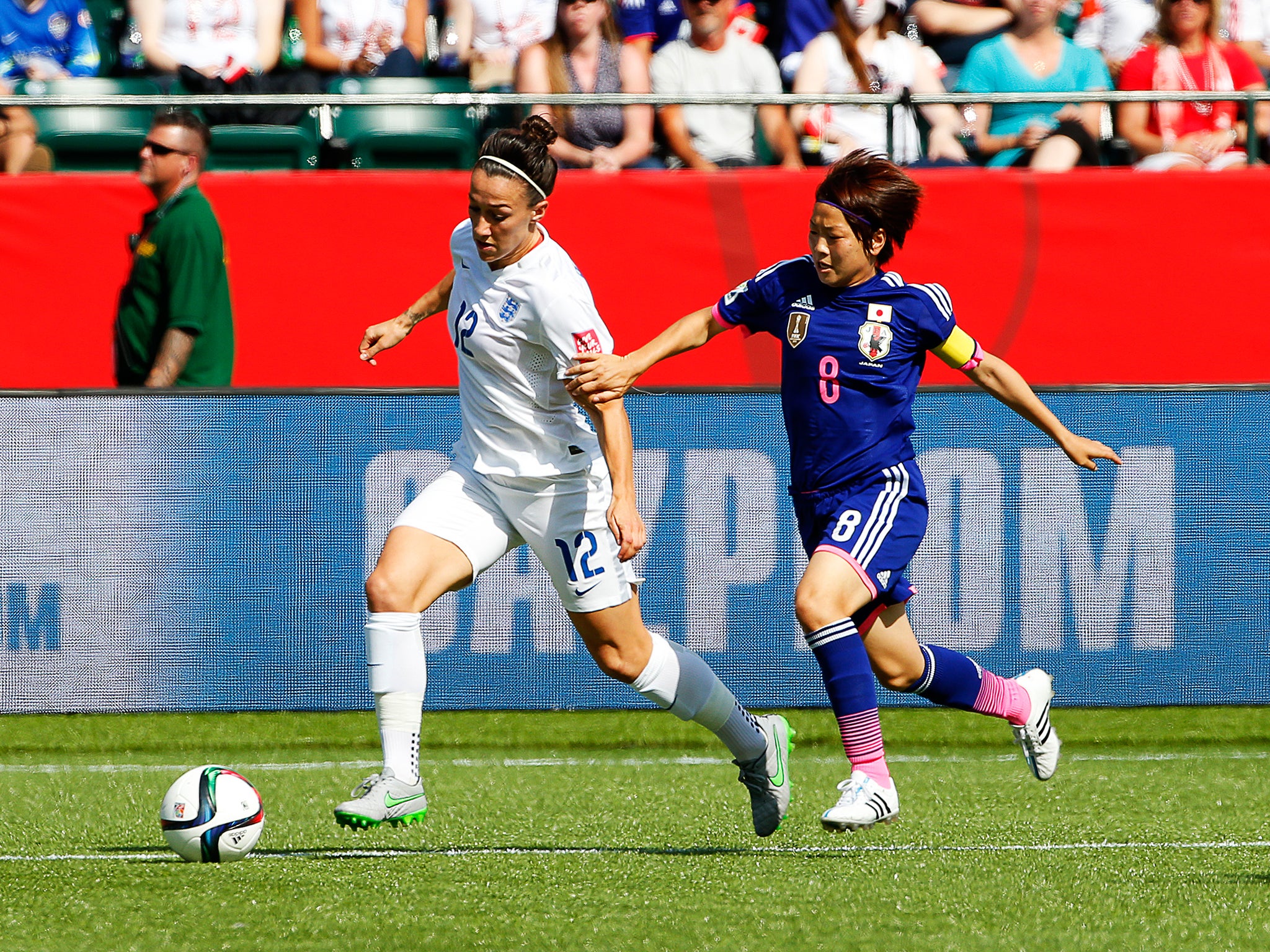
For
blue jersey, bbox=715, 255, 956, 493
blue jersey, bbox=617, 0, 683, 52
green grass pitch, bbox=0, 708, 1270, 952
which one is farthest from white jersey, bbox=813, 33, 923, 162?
blue jersey, bbox=715, 255, 956, 493

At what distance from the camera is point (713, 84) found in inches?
358

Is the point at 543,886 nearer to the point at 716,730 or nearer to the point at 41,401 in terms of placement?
the point at 716,730

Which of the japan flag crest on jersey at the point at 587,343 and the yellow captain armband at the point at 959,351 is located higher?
the japan flag crest on jersey at the point at 587,343

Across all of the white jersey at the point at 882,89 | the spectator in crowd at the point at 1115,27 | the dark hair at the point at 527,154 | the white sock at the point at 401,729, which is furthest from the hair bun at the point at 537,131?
the spectator in crowd at the point at 1115,27

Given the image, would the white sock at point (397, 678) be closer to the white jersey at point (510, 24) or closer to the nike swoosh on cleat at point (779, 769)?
the nike swoosh on cleat at point (779, 769)

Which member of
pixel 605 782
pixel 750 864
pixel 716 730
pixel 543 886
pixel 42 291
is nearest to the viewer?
pixel 543 886

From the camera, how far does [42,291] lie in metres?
8.02

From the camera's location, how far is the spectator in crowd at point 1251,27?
9.87 meters

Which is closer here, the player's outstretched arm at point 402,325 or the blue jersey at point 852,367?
the blue jersey at point 852,367

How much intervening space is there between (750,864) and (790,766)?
2074 millimetres

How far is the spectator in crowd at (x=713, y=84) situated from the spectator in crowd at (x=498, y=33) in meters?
0.79

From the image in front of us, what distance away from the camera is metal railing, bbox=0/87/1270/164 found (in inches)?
314

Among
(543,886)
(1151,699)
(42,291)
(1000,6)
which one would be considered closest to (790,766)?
(1151,699)

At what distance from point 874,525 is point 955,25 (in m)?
5.91
